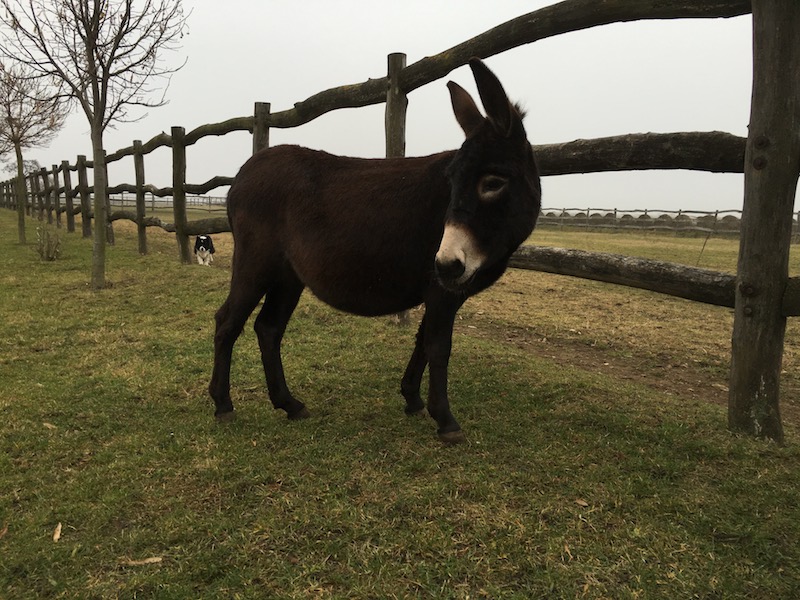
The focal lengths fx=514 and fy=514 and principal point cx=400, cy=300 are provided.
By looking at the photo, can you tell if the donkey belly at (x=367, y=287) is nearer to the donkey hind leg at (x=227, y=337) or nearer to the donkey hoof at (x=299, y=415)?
the donkey hind leg at (x=227, y=337)

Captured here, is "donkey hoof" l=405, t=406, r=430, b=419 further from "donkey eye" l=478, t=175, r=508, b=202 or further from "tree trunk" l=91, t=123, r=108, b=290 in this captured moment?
"tree trunk" l=91, t=123, r=108, b=290

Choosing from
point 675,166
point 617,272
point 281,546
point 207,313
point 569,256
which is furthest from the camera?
point 207,313

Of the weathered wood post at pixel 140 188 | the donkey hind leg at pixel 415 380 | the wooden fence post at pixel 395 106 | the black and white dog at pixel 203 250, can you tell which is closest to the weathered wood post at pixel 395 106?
the wooden fence post at pixel 395 106

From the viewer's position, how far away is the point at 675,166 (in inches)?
125

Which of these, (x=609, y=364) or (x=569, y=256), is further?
(x=609, y=364)

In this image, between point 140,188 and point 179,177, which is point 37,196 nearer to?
point 140,188

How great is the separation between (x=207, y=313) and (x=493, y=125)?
15.2 ft

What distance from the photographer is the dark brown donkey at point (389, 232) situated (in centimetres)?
244

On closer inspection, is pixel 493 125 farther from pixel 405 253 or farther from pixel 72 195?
pixel 72 195

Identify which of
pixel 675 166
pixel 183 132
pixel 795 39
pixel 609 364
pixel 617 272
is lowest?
pixel 609 364

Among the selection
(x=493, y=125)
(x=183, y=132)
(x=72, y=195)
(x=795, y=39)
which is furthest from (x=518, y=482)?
(x=72, y=195)

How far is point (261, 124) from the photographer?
733cm

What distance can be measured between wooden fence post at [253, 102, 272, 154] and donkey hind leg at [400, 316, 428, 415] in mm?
5184

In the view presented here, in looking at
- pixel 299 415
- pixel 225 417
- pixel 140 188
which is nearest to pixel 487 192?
pixel 299 415
